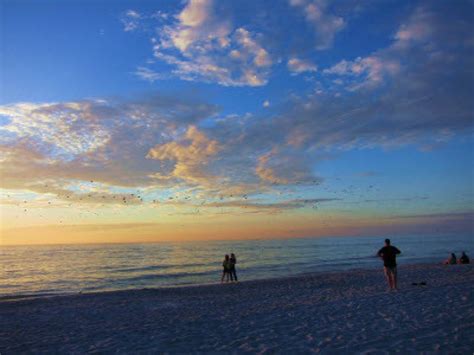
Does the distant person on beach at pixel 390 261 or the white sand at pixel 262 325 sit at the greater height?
the distant person on beach at pixel 390 261

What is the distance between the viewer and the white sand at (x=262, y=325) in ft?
25.9

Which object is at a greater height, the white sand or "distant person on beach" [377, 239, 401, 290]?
"distant person on beach" [377, 239, 401, 290]

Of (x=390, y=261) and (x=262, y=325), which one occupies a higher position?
(x=390, y=261)

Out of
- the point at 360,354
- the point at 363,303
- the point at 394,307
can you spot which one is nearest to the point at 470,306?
the point at 394,307

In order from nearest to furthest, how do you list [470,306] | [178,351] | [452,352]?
[452,352] < [178,351] < [470,306]

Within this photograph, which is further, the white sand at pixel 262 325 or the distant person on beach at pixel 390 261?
the distant person on beach at pixel 390 261

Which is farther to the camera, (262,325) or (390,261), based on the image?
(390,261)

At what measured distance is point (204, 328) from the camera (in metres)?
10.1

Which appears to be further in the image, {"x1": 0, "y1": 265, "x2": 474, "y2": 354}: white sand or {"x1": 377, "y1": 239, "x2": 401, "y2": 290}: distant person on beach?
{"x1": 377, "y1": 239, "x2": 401, "y2": 290}: distant person on beach

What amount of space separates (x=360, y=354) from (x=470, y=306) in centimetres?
557

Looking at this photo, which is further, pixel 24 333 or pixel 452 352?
pixel 24 333

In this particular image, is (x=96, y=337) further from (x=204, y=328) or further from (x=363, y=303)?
(x=363, y=303)

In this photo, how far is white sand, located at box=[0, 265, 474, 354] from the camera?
7.89m

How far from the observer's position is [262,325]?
9953 mm
